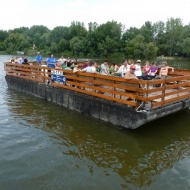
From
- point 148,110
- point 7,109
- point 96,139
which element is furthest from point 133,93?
point 7,109

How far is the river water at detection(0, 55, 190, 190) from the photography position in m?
5.82

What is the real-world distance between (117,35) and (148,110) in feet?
266

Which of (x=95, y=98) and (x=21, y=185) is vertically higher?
(x=95, y=98)

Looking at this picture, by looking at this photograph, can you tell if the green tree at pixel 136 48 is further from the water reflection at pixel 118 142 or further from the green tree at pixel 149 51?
the water reflection at pixel 118 142

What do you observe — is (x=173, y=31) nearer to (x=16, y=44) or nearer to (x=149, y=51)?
(x=149, y=51)

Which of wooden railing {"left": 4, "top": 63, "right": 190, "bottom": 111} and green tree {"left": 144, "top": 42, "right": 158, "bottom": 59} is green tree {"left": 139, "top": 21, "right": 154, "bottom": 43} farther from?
wooden railing {"left": 4, "top": 63, "right": 190, "bottom": 111}

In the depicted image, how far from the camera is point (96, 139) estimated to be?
26.8ft

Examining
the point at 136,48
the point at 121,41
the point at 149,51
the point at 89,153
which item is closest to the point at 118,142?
the point at 89,153

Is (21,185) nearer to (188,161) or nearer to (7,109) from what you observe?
(188,161)

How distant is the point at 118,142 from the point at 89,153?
1.21 meters

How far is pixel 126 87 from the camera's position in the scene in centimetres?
845

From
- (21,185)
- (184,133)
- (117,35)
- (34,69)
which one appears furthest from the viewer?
(117,35)

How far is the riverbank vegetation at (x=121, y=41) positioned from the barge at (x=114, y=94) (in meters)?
65.1

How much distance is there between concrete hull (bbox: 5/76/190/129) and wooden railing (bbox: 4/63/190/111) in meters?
0.21
